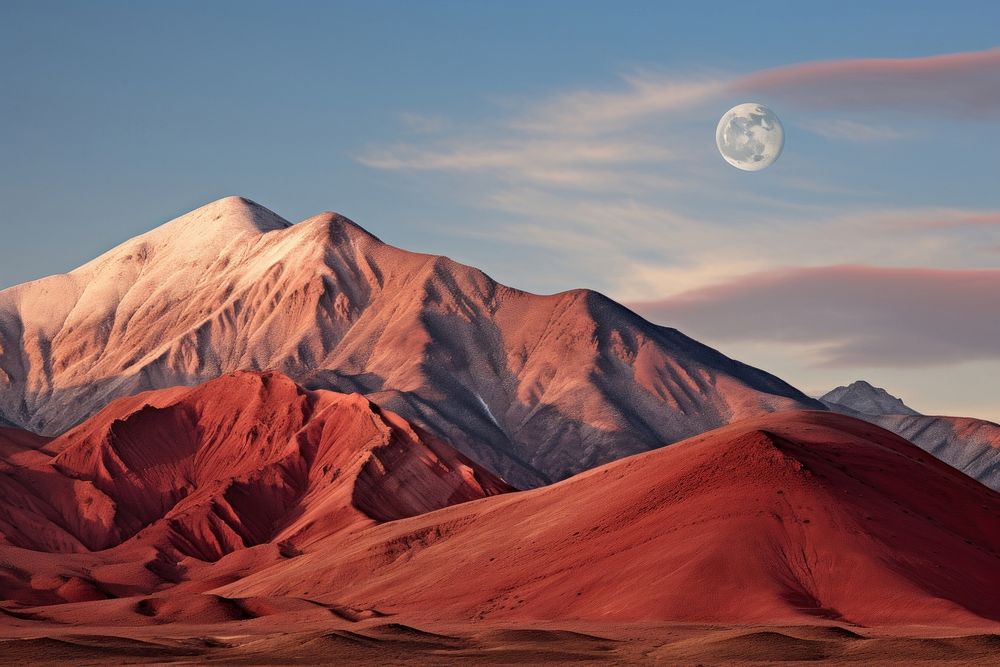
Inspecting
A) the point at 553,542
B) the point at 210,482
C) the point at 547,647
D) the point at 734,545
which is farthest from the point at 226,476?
the point at 547,647

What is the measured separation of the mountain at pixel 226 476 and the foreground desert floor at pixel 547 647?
6215 centimetres

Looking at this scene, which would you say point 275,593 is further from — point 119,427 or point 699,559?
point 119,427

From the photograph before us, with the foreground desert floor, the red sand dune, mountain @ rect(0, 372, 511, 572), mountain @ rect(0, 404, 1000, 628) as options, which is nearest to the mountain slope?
mountain @ rect(0, 404, 1000, 628)

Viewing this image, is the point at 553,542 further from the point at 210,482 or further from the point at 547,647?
the point at 210,482

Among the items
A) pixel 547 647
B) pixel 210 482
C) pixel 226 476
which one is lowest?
pixel 210 482

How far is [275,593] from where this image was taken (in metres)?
112

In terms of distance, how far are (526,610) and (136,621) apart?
81.0 ft

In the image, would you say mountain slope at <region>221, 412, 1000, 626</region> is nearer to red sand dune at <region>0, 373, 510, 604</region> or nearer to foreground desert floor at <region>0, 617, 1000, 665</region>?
foreground desert floor at <region>0, 617, 1000, 665</region>

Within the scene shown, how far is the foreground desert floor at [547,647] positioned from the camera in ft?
207

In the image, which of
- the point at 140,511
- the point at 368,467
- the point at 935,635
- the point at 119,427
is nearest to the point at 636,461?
the point at 935,635

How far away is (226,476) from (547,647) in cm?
9937

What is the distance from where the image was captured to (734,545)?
8369 cm

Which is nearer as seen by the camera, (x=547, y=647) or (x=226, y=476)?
(x=547, y=647)

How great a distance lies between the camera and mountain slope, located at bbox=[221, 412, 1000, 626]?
8000cm
